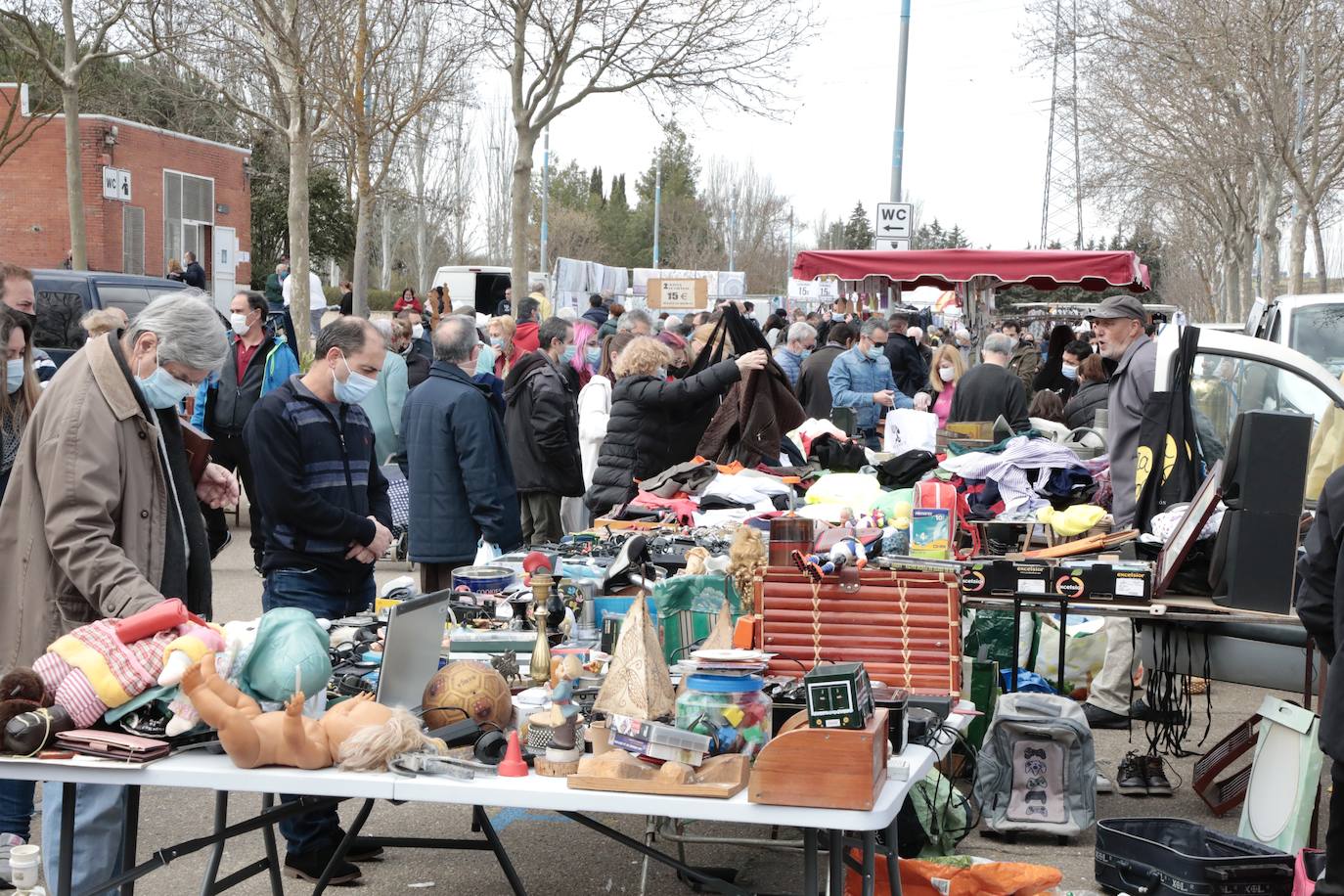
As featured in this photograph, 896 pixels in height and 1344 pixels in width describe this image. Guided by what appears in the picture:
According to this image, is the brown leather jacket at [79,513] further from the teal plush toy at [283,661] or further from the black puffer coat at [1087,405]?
the black puffer coat at [1087,405]

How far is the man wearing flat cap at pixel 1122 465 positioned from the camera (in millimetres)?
6707

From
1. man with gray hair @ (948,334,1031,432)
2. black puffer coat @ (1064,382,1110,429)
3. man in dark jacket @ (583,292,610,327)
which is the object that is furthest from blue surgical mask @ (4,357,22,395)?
man in dark jacket @ (583,292,610,327)

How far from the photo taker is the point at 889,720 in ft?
11.3

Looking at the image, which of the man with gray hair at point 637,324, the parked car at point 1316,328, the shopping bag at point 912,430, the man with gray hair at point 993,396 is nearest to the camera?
the shopping bag at point 912,430

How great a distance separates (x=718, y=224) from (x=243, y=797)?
73.3 meters

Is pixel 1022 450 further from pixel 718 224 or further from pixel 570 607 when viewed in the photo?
pixel 718 224

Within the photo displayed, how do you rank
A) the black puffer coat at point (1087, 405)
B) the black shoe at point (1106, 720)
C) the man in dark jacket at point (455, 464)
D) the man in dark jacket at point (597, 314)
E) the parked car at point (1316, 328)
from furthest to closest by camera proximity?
1. the man in dark jacket at point (597, 314)
2. the parked car at point (1316, 328)
3. the black puffer coat at point (1087, 405)
4. the black shoe at point (1106, 720)
5. the man in dark jacket at point (455, 464)

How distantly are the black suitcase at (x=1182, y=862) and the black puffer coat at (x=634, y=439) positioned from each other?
10.9ft

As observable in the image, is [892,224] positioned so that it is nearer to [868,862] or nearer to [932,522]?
[932,522]

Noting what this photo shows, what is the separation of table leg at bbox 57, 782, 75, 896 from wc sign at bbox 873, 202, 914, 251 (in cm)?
1273

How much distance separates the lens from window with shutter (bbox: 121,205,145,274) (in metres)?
31.9

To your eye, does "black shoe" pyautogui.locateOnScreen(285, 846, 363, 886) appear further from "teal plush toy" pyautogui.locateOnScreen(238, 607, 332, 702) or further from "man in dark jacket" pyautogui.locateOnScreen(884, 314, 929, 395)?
"man in dark jacket" pyautogui.locateOnScreen(884, 314, 929, 395)

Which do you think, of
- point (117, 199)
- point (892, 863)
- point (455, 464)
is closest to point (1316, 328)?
point (455, 464)

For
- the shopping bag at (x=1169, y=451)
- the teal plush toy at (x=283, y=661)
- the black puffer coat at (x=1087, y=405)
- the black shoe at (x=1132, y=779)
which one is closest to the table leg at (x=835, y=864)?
the teal plush toy at (x=283, y=661)
